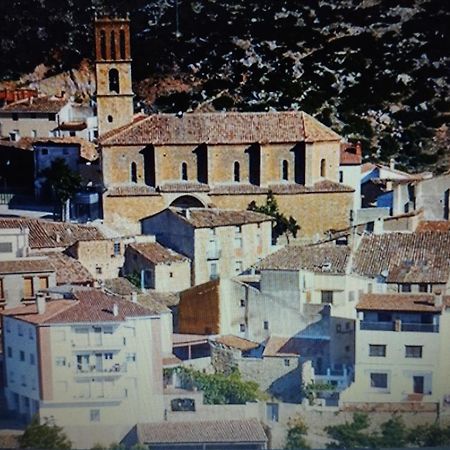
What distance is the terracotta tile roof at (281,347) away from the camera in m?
7.66

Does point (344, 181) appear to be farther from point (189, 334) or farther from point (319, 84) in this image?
point (189, 334)

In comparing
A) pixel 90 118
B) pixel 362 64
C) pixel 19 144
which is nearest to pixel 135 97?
pixel 90 118

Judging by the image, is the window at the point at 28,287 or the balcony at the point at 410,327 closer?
Answer: the balcony at the point at 410,327

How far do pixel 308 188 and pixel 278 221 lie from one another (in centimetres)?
38

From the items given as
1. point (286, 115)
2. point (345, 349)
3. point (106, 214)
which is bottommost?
point (345, 349)

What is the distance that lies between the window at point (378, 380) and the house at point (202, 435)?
64cm

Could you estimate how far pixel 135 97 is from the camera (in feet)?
31.3

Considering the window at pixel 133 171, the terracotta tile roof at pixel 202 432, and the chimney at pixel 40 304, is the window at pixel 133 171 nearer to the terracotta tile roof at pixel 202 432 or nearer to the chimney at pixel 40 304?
the chimney at pixel 40 304

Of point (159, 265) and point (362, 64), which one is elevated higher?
point (362, 64)

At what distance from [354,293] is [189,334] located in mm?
935

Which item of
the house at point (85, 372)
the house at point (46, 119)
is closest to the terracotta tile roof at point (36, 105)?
the house at point (46, 119)

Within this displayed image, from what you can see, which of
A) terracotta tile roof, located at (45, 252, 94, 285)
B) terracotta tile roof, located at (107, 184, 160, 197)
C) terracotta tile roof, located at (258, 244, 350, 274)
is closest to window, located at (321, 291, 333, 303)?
terracotta tile roof, located at (258, 244, 350, 274)

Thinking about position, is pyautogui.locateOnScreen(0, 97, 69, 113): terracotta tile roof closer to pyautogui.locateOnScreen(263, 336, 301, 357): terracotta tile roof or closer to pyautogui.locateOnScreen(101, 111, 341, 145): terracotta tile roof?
pyautogui.locateOnScreen(101, 111, 341, 145): terracotta tile roof

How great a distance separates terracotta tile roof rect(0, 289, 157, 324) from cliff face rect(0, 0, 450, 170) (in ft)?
7.68
